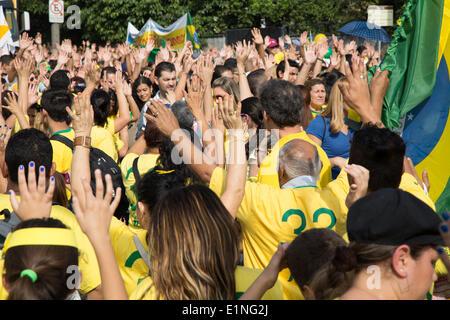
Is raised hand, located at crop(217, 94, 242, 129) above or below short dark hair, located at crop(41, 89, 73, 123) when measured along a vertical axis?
above

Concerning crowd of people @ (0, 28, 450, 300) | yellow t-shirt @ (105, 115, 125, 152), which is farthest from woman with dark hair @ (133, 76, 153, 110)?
crowd of people @ (0, 28, 450, 300)

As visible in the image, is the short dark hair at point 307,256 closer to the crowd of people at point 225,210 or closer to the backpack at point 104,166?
the crowd of people at point 225,210

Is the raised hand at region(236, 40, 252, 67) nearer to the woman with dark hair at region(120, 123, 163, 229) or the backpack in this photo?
the woman with dark hair at region(120, 123, 163, 229)

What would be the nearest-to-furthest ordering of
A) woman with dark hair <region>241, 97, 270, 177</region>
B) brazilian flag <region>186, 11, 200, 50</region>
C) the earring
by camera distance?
the earring < woman with dark hair <region>241, 97, 270, 177</region> < brazilian flag <region>186, 11, 200, 50</region>

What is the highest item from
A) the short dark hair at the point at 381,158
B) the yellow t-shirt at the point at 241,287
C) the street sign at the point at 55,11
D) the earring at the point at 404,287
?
the street sign at the point at 55,11

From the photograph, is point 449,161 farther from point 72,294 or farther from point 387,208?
point 72,294

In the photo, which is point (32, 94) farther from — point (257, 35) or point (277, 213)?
point (257, 35)

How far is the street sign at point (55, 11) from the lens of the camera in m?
14.8

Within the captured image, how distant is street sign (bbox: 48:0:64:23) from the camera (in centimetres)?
1479

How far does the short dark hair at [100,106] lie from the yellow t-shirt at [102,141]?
13.3 inches

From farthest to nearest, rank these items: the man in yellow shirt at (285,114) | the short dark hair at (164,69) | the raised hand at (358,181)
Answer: the short dark hair at (164,69), the man in yellow shirt at (285,114), the raised hand at (358,181)

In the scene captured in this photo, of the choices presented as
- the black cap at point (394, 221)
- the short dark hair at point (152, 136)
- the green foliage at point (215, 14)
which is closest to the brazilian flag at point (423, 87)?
the short dark hair at point (152, 136)

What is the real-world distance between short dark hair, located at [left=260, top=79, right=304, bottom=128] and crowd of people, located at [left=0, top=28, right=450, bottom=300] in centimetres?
1

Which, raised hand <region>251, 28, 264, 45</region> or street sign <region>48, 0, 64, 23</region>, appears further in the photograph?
street sign <region>48, 0, 64, 23</region>
